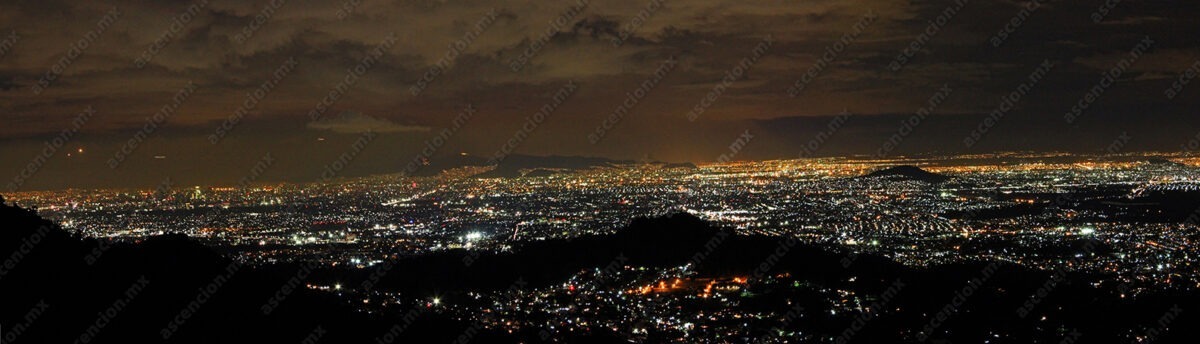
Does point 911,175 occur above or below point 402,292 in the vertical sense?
below

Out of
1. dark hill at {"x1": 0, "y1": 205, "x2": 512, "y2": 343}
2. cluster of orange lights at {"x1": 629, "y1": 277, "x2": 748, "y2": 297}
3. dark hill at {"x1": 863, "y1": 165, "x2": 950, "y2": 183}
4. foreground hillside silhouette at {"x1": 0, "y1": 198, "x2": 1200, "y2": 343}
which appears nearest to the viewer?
dark hill at {"x1": 0, "y1": 205, "x2": 512, "y2": 343}

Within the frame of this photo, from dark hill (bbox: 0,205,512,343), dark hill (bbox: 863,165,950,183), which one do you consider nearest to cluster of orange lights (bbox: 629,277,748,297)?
dark hill (bbox: 0,205,512,343)

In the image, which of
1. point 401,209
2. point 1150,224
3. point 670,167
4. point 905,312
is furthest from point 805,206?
point 670,167

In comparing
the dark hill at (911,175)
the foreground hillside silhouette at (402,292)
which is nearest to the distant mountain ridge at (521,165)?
the dark hill at (911,175)

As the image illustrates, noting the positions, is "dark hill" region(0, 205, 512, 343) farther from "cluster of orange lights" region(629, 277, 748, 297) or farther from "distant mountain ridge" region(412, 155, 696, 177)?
"distant mountain ridge" region(412, 155, 696, 177)

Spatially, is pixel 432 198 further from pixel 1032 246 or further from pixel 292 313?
pixel 292 313

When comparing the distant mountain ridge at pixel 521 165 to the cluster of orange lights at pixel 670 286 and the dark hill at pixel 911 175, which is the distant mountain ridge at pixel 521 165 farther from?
the cluster of orange lights at pixel 670 286

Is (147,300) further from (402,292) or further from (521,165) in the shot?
(521,165)

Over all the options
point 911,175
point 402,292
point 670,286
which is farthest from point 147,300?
point 911,175
